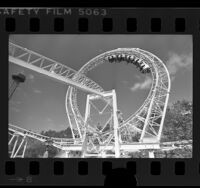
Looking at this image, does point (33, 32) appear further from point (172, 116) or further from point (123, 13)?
point (172, 116)

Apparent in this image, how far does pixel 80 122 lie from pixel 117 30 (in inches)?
107

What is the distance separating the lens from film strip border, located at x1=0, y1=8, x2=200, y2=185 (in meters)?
8.99

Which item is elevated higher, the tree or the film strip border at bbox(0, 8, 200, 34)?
the film strip border at bbox(0, 8, 200, 34)

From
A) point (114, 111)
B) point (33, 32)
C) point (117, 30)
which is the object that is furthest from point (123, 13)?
point (114, 111)

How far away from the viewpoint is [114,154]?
10.2 metres

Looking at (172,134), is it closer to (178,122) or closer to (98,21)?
(178,122)

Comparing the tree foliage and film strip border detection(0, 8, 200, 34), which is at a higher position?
film strip border detection(0, 8, 200, 34)

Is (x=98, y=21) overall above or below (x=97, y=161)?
above

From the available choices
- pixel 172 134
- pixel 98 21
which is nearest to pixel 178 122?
pixel 172 134

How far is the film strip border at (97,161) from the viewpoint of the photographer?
29.5ft

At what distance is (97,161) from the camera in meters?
9.30

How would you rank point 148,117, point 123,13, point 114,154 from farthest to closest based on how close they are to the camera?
point 148,117
point 114,154
point 123,13

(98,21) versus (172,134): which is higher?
(98,21)

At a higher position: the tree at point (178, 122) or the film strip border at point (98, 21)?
the film strip border at point (98, 21)
